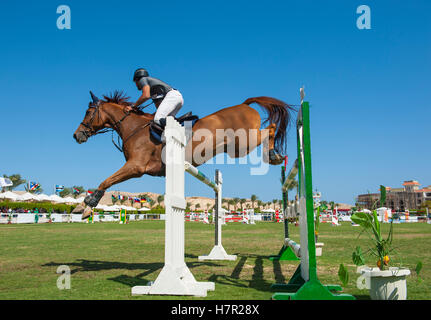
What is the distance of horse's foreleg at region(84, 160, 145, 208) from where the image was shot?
4.04 meters

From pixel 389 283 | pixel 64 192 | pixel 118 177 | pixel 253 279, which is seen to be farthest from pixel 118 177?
pixel 64 192

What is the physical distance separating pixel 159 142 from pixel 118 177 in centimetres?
66

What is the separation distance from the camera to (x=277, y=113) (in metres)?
4.89

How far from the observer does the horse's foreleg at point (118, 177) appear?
4038 mm

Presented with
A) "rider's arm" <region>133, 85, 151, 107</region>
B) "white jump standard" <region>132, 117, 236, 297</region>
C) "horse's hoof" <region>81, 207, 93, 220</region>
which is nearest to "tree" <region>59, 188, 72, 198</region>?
"rider's arm" <region>133, 85, 151, 107</region>

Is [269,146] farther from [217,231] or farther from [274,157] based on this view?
[217,231]

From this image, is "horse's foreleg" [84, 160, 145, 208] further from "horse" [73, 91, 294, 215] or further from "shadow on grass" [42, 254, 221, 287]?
"shadow on grass" [42, 254, 221, 287]

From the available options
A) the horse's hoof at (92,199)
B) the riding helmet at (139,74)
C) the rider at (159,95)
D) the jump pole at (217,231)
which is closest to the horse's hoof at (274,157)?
the jump pole at (217,231)

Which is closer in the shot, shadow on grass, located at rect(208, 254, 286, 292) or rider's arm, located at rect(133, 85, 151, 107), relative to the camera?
shadow on grass, located at rect(208, 254, 286, 292)

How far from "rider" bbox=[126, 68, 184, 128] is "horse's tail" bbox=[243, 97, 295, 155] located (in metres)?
1.06
